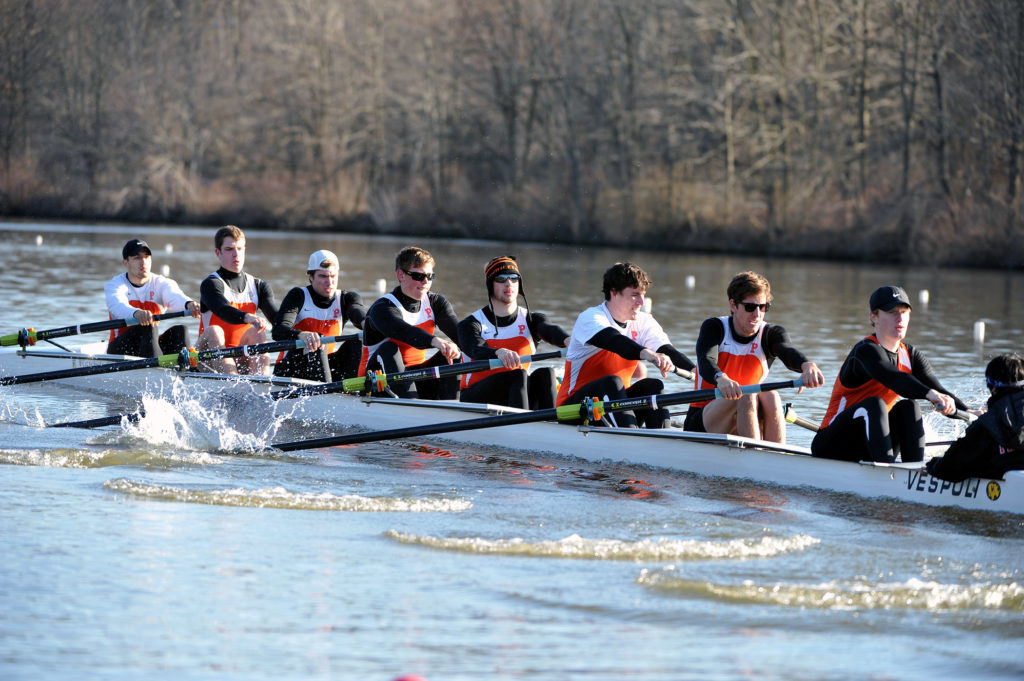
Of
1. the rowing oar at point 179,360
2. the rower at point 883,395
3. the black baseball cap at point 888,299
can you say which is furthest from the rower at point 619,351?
the rowing oar at point 179,360

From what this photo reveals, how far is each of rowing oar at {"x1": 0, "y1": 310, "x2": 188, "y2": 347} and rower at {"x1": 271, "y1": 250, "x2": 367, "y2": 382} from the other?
1200 millimetres

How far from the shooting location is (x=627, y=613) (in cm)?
502

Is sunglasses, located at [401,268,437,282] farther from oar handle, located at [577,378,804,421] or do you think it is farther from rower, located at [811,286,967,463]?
rower, located at [811,286,967,463]

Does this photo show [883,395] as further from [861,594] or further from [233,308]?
[233,308]

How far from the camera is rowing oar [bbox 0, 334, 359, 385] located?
31.1ft

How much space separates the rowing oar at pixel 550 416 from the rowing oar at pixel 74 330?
3.18 metres

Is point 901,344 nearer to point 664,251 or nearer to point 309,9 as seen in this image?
point 664,251

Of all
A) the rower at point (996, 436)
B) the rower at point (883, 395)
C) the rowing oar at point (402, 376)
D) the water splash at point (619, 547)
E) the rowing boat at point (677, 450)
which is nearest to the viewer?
the water splash at point (619, 547)

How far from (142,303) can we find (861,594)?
24.5 feet

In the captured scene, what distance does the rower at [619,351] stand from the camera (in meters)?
7.58

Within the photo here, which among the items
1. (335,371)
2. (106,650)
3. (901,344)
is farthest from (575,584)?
(335,371)

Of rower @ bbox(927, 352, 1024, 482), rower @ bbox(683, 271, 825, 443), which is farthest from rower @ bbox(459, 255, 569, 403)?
rower @ bbox(927, 352, 1024, 482)

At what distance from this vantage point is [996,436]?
625 cm

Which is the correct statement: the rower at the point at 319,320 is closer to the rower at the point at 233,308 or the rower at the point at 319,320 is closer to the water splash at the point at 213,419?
the rower at the point at 233,308
